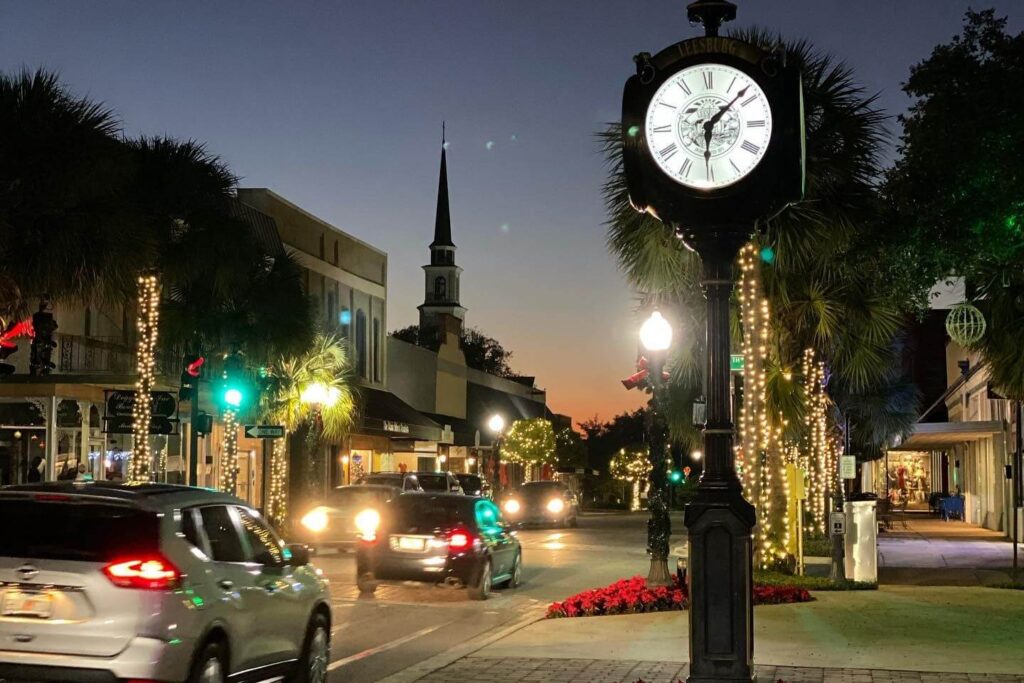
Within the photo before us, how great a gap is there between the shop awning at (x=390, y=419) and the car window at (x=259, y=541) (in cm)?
3439

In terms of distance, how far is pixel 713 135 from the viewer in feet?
28.3

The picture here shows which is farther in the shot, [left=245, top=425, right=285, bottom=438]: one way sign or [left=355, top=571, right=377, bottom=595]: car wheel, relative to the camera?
[left=245, top=425, right=285, bottom=438]: one way sign

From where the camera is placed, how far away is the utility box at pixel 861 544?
789 inches

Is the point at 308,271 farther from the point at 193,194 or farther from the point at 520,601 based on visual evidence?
the point at 520,601

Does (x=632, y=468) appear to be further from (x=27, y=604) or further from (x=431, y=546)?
(x=27, y=604)

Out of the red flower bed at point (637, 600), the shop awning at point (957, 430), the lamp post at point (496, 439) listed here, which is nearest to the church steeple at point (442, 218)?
the lamp post at point (496, 439)

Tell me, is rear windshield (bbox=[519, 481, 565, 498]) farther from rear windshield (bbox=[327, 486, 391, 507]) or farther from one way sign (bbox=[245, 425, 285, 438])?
rear windshield (bbox=[327, 486, 391, 507])

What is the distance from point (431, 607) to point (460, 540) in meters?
1.11

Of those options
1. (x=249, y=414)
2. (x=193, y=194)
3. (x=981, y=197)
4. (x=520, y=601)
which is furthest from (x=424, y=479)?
(x=981, y=197)

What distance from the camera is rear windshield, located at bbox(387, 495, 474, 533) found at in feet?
65.1

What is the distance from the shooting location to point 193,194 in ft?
82.4

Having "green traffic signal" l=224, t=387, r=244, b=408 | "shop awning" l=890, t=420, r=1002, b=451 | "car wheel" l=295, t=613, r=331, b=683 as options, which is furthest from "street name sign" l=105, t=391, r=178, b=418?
"shop awning" l=890, t=420, r=1002, b=451

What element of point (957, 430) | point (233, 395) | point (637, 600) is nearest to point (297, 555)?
point (637, 600)

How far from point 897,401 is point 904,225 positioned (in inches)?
1442
